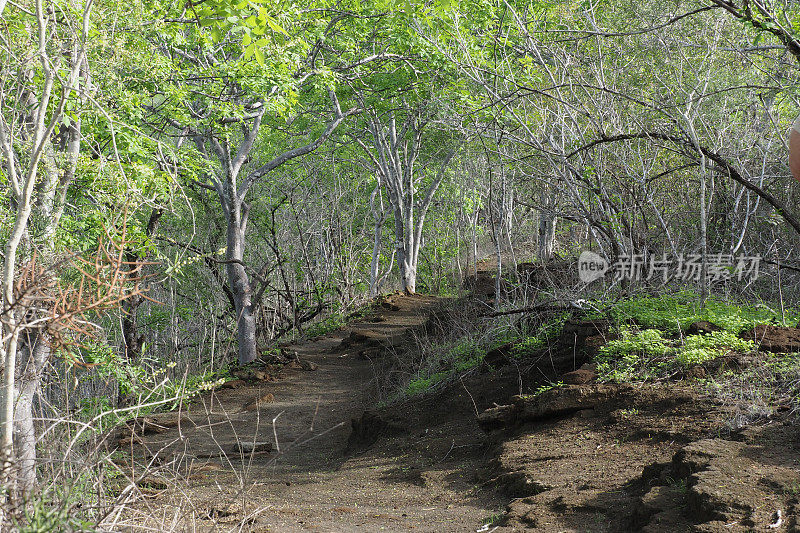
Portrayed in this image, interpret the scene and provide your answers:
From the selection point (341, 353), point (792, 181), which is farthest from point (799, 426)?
point (341, 353)

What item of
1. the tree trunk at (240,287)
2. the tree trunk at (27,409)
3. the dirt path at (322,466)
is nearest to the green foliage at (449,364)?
the dirt path at (322,466)

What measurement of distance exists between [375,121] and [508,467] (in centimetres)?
1318

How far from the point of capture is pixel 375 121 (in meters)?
17.3

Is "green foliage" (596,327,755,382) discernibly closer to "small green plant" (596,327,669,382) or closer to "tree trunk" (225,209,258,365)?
"small green plant" (596,327,669,382)

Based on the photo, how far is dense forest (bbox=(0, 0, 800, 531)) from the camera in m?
3.77

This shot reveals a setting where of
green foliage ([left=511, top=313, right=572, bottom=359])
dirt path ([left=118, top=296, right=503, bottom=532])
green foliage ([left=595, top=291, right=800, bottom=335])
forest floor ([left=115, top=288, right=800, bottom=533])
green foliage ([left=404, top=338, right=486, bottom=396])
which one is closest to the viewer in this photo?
forest floor ([left=115, top=288, right=800, bottom=533])

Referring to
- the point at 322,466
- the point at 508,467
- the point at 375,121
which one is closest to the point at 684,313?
the point at 508,467

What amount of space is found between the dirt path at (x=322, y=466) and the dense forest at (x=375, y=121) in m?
0.26

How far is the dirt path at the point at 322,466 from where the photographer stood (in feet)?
14.4

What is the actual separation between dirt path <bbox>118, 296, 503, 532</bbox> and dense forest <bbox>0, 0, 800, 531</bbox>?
258mm

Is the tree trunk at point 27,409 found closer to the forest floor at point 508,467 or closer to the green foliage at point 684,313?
the forest floor at point 508,467

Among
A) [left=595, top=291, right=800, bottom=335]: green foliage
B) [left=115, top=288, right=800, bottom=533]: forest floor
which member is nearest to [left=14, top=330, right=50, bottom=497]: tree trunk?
[left=115, top=288, right=800, bottom=533]: forest floor

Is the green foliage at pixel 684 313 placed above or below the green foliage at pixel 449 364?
above

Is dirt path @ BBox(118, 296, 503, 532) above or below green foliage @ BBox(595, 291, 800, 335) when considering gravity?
below
